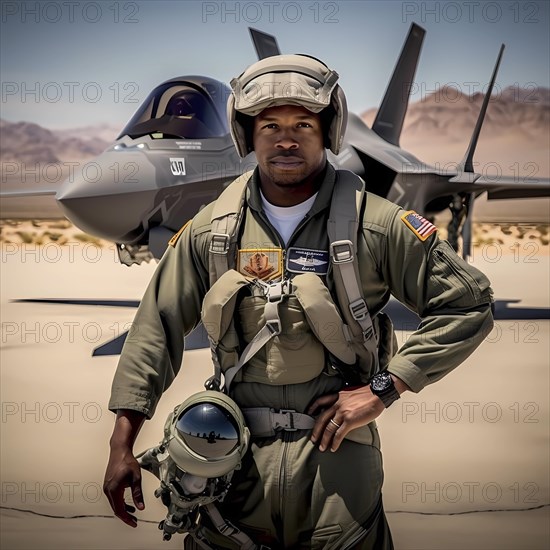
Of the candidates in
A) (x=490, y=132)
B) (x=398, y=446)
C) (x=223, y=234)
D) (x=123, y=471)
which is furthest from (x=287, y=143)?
(x=490, y=132)

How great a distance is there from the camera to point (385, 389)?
253cm

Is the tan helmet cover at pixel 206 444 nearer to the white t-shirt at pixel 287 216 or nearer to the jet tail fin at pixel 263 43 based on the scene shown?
the white t-shirt at pixel 287 216

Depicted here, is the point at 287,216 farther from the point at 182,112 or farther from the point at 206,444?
the point at 182,112

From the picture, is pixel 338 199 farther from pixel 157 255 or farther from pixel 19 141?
pixel 19 141

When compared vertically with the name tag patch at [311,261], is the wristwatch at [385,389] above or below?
below

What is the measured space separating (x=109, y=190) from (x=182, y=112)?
1.31 metres

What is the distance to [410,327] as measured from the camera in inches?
496

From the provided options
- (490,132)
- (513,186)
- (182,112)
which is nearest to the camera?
(182,112)

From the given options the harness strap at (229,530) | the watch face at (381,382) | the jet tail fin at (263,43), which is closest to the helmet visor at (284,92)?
the watch face at (381,382)

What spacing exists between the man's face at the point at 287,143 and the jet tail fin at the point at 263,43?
961 cm

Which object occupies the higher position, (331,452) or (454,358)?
(454,358)

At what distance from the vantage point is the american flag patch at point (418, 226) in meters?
2.58

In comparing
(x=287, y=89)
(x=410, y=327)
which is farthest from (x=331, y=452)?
(x=410, y=327)

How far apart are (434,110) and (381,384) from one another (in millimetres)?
125567
